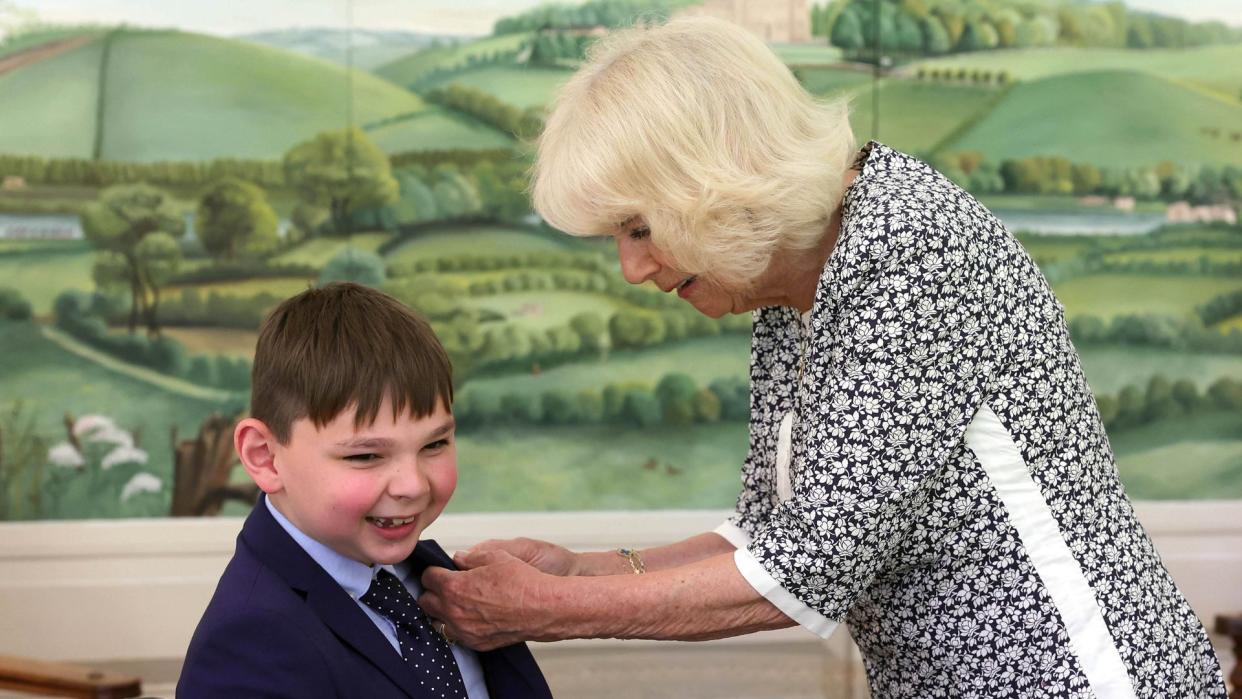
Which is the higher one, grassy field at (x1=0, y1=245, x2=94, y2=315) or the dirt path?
the dirt path

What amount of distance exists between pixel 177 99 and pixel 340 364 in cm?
247

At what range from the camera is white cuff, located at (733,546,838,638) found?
142 cm

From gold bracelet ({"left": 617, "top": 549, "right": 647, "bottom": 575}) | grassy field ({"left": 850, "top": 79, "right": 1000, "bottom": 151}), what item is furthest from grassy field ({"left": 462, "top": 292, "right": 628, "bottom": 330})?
gold bracelet ({"left": 617, "top": 549, "right": 647, "bottom": 575})

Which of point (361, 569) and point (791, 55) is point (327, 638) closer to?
point (361, 569)

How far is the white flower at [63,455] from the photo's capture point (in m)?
3.51

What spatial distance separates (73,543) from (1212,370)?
11.6ft

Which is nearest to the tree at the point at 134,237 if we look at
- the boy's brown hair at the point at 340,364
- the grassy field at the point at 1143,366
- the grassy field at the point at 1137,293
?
the boy's brown hair at the point at 340,364

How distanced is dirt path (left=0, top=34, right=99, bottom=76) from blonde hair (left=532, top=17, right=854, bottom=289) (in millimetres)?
2482

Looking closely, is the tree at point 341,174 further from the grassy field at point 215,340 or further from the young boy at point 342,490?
the young boy at point 342,490

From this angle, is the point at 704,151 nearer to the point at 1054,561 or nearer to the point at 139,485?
the point at 1054,561

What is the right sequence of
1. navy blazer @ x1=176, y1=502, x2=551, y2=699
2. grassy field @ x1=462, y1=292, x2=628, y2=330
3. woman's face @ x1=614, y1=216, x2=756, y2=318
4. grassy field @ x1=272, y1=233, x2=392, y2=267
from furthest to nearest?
grassy field @ x1=462, y1=292, x2=628, y2=330 < grassy field @ x1=272, y1=233, x2=392, y2=267 < woman's face @ x1=614, y1=216, x2=756, y2=318 < navy blazer @ x1=176, y1=502, x2=551, y2=699

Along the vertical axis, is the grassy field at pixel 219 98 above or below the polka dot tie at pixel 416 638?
above

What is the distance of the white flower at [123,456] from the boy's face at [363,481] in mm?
2333

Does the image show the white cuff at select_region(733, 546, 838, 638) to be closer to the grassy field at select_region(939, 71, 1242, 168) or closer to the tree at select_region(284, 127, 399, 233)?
the tree at select_region(284, 127, 399, 233)
